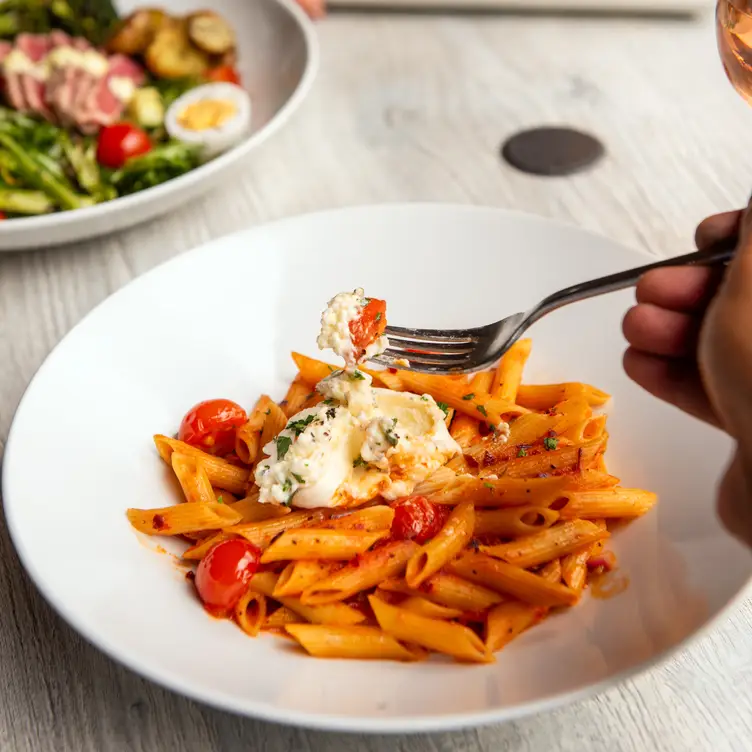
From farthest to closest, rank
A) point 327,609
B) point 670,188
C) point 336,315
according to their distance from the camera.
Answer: point 670,188 < point 336,315 < point 327,609

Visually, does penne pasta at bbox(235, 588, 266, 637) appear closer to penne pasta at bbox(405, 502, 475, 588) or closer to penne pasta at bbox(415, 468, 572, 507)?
penne pasta at bbox(405, 502, 475, 588)

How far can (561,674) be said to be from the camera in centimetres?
124

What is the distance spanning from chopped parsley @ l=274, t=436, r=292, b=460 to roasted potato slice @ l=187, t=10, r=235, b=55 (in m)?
1.99

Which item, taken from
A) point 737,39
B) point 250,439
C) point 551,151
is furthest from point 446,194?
point 250,439

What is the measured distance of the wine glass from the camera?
5.23 ft

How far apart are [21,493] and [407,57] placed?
2548 mm

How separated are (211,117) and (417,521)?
1.81 metres

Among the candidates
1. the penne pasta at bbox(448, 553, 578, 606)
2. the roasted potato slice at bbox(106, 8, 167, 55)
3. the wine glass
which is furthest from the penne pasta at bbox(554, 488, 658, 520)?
the roasted potato slice at bbox(106, 8, 167, 55)

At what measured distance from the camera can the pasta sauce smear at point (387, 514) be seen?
1.43m

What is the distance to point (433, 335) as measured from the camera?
1748 millimetres

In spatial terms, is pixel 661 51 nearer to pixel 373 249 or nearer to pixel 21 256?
pixel 373 249

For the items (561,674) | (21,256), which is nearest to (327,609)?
(561,674)

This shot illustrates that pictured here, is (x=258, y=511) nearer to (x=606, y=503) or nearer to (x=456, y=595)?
(x=456, y=595)

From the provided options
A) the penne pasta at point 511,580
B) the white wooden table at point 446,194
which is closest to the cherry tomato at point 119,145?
the white wooden table at point 446,194
